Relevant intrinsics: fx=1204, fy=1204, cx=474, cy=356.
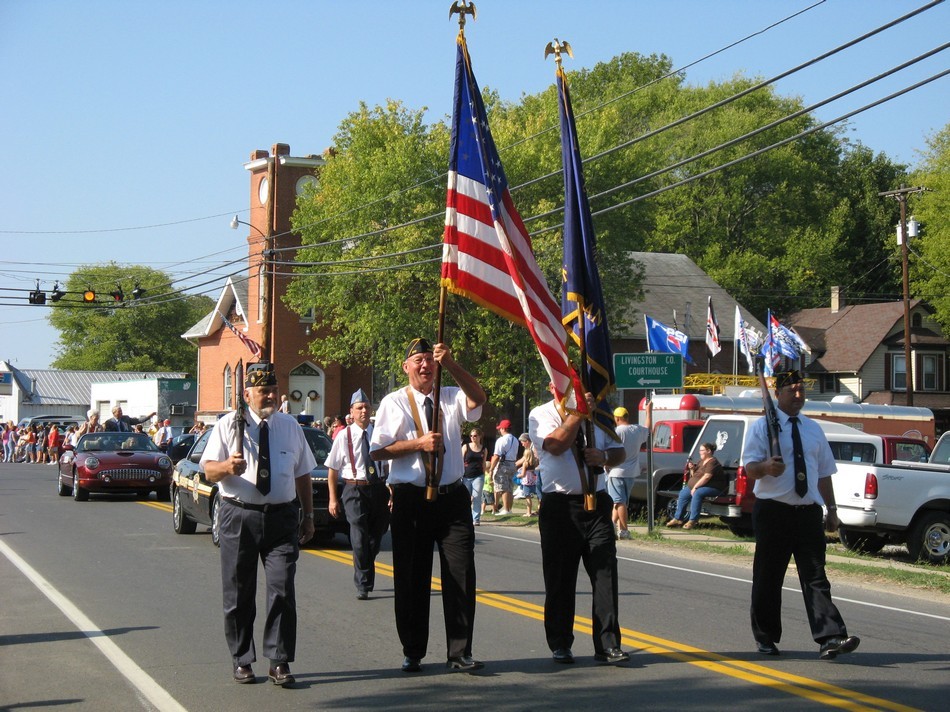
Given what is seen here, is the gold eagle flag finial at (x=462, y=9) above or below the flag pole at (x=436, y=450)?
above

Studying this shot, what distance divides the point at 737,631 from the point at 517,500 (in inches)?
795

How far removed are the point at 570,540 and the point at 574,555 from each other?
10 cm

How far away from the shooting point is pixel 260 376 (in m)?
7.89

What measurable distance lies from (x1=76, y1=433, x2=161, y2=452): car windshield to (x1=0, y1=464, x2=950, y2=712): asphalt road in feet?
37.0

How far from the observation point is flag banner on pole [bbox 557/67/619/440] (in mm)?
8320

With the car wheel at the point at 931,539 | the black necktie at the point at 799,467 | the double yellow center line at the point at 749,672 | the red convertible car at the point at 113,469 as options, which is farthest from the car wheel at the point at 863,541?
the red convertible car at the point at 113,469

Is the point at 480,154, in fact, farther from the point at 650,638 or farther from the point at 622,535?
the point at 622,535

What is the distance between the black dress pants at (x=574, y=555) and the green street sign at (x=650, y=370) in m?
12.5

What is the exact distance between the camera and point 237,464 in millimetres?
7484

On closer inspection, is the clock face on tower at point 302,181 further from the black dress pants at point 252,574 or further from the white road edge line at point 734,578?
the black dress pants at point 252,574

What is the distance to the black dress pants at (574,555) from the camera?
801 cm

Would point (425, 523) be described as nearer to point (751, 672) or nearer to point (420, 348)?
point (420, 348)

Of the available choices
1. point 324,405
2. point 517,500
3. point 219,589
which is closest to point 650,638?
point 219,589

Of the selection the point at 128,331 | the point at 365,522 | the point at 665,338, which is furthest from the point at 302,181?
the point at 128,331
